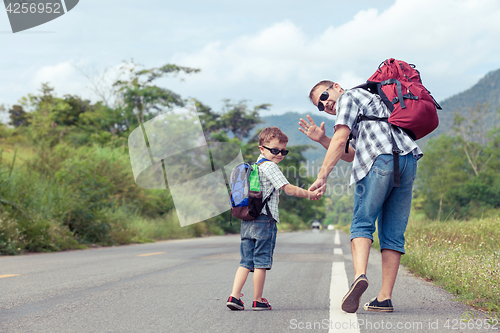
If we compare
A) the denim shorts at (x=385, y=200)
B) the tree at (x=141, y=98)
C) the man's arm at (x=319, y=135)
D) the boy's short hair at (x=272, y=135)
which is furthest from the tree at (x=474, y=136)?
the boy's short hair at (x=272, y=135)

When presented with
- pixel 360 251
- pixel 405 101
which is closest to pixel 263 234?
pixel 360 251

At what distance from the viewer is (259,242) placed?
12.5 feet

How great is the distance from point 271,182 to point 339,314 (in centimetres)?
117

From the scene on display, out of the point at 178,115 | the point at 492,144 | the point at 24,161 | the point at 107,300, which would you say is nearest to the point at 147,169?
the point at 24,161

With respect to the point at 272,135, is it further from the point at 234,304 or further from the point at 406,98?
the point at 234,304

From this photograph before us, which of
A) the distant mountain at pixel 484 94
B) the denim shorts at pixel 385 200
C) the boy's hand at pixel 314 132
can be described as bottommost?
the distant mountain at pixel 484 94

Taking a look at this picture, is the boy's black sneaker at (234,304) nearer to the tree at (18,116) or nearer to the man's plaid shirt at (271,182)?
the man's plaid shirt at (271,182)

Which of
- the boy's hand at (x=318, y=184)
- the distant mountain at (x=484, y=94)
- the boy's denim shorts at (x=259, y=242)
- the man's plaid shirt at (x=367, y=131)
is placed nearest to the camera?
the man's plaid shirt at (x=367, y=131)

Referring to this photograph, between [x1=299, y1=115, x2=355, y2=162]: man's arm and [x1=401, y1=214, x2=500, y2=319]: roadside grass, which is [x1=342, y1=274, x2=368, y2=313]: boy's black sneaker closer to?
[x1=401, y1=214, x2=500, y2=319]: roadside grass

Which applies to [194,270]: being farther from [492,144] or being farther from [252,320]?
[492,144]

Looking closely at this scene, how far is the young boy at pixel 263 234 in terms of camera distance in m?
3.77

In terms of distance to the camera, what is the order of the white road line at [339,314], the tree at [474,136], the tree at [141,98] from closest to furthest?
the white road line at [339,314], the tree at [141,98], the tree at [474,136]

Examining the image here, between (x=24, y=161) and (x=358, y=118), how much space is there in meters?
14.2

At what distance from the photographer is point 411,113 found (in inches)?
135
